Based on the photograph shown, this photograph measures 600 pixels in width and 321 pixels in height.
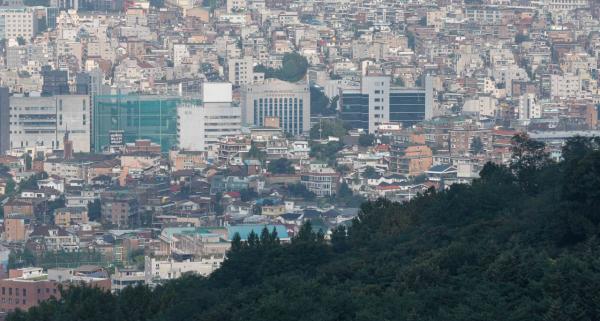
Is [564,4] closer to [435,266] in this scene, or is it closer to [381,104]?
[381,104]

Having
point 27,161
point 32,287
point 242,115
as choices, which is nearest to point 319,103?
point 242,115

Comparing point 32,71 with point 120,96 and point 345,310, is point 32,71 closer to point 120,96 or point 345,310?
point 120,96

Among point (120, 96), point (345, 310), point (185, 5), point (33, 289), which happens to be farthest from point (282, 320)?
point (185, 5)

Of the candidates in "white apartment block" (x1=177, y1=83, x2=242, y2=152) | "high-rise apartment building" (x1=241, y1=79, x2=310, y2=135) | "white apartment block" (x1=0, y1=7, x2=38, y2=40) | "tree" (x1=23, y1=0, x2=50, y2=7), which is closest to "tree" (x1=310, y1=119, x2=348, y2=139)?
"high-rise apartment building" (x1=241, y1=79, x2=310, y2=135)

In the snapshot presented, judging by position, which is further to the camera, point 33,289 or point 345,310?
point 33,289

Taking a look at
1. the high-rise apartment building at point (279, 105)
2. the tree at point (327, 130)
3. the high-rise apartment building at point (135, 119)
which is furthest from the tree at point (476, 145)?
the high-rise apartment building at point (135, 119)

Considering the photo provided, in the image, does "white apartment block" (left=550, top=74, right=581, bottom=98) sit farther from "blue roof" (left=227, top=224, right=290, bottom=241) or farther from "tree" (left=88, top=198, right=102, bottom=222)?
"blue roof" (left=227, top=224, right=290, bottom=241)
